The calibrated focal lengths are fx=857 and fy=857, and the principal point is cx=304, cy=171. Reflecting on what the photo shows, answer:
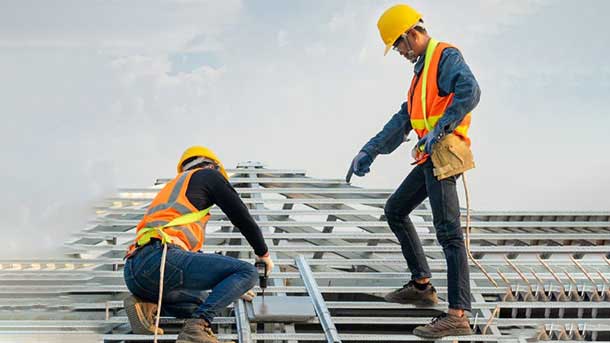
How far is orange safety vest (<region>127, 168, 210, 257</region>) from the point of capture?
5.43m

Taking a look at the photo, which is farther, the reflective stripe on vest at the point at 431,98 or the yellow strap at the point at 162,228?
the reflective stripe on vest at the point at 431,98

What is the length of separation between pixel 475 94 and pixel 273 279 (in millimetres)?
2186

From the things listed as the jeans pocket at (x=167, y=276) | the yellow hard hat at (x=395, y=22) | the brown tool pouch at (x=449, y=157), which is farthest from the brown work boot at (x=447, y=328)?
the yellow hard hat at (x=395, y=22)

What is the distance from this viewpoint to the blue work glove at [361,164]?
646 cm

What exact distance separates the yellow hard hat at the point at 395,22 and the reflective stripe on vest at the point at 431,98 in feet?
0.65

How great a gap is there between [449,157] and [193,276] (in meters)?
1.83

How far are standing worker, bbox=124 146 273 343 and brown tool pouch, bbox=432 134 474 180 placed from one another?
1277mm

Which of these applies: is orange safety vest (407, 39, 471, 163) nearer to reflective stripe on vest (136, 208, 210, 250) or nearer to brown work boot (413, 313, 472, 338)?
brown work boot (413, 313, 472, 338)

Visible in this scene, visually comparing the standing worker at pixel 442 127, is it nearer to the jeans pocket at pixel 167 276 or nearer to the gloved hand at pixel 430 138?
the gloved hand at pixel 430 138

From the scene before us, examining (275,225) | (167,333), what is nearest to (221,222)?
(275,225)

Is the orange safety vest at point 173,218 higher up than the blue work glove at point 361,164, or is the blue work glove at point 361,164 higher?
the blue work glove at point 361,164

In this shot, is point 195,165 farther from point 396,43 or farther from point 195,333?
point 396,43

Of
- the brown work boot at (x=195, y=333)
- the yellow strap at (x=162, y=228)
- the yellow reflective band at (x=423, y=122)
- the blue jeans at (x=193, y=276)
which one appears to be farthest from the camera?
the yellow reflective band at (x=423, y=122)

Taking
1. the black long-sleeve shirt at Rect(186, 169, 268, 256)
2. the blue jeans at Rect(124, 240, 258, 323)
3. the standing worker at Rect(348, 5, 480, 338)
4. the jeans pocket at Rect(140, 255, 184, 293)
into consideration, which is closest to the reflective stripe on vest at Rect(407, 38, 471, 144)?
the standing worker at Rect(348, 5, 480, 338)
